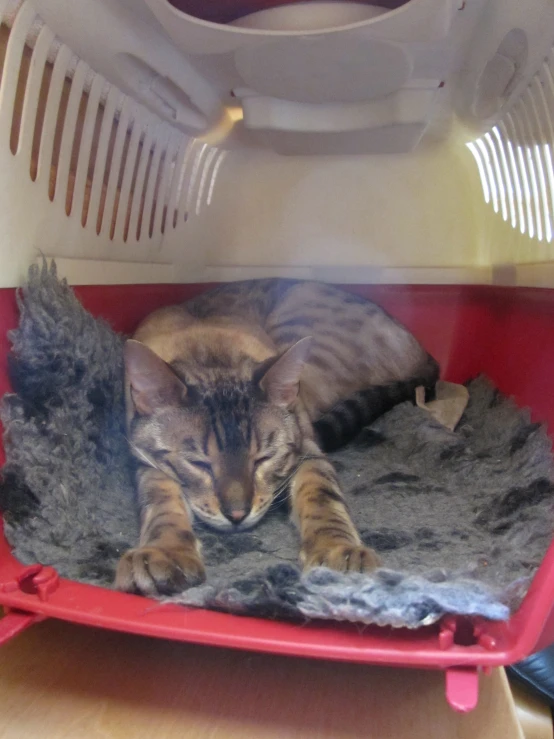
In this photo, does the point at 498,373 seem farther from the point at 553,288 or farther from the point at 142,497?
the point at 142,497

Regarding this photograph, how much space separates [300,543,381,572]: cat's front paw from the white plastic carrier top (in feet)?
2.03

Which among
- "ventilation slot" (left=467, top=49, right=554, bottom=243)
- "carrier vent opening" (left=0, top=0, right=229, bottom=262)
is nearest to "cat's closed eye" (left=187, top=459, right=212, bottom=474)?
"carrier vent opening" (left=0, top=0, right=229, bottom=262)

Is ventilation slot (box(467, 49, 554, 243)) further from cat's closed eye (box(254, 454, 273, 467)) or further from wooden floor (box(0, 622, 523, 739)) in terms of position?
wooden floor (box(0, 622, 523, 739))

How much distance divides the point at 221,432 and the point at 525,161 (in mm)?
920

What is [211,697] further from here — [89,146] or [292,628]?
[89,146]

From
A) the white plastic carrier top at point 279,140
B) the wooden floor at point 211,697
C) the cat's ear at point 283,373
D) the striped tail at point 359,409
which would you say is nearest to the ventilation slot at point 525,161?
the white plastic carrier top at point 279,140

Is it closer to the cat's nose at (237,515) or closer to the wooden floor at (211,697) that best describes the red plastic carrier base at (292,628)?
the wooden floor at (211,697)

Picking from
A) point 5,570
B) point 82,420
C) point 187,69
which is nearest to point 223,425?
point 82,420

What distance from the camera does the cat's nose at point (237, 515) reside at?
975mm

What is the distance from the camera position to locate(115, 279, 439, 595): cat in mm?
855

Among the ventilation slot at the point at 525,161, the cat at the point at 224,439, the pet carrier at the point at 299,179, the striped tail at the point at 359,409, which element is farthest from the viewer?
the striped tail at the point at 359,409

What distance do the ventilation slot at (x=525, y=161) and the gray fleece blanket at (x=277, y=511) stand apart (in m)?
0.46

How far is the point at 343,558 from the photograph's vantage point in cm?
80

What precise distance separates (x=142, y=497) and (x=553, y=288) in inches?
35.0
